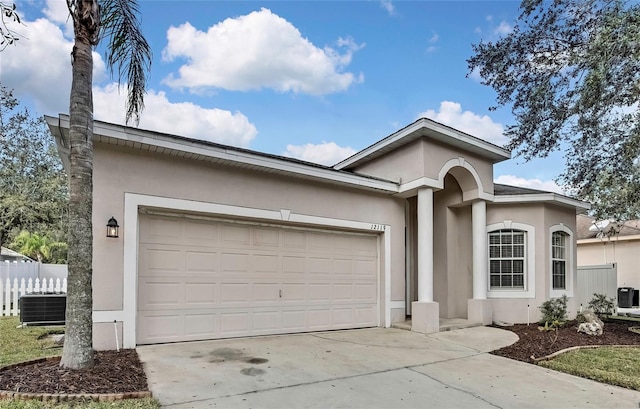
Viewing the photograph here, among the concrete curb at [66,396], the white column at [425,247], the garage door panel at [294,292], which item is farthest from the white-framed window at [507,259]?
the concrete curb at [66,396]

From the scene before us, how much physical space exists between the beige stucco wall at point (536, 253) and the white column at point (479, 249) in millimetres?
540

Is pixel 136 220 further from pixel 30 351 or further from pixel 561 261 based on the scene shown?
A: pixel 561 261

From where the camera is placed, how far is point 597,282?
14219 mm

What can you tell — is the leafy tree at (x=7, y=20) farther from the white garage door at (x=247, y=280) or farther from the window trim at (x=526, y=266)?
the window trim at (x=526, y=266)

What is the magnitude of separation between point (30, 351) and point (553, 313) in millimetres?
11317

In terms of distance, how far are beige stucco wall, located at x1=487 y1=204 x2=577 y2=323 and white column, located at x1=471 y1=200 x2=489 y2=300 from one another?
0.54 metres

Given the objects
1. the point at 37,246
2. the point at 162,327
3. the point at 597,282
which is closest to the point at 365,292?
the point at 162,327

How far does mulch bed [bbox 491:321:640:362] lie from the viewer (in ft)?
25.2

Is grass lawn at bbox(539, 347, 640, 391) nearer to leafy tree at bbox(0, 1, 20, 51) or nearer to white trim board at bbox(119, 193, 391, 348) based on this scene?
white trim board at bbox(119, 193, 391, 348)

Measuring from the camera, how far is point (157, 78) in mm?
7484

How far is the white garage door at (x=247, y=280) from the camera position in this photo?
7496 millimetres

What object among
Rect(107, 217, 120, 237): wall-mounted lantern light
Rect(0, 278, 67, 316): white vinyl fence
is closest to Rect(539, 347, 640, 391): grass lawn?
Rect(107, 217, 120, 237): wall-mounted lantern light

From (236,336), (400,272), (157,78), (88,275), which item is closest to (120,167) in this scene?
(157,78)

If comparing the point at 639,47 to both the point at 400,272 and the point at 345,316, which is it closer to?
the point at 400,272
